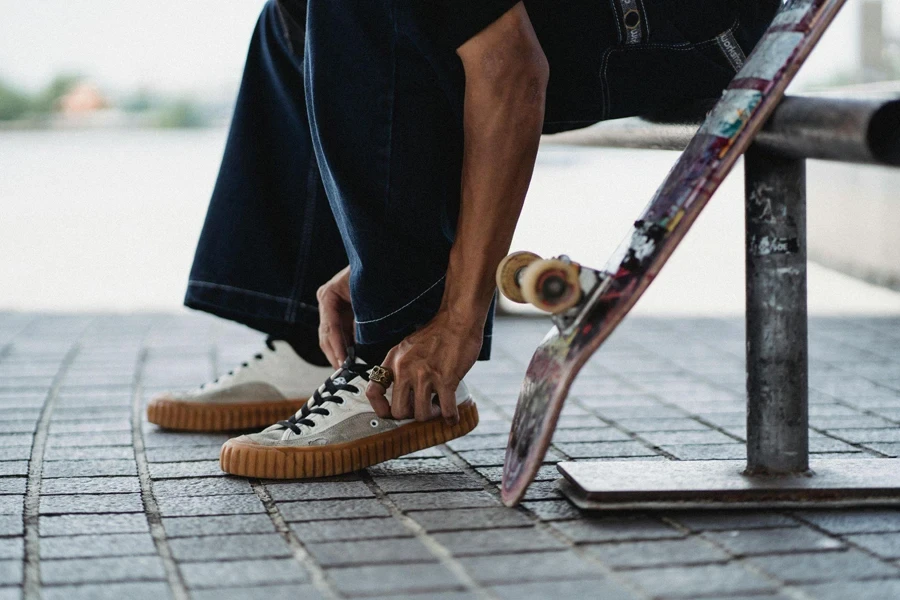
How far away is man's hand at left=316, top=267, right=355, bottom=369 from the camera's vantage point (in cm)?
204

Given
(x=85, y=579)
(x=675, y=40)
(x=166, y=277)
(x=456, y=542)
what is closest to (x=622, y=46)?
(x=675, y=40)

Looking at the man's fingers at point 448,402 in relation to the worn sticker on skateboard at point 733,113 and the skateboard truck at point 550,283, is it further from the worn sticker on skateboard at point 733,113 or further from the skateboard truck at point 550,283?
the worn sticker on skateboard at point 733,113

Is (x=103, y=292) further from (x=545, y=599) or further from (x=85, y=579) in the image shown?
(x=545, y=599)

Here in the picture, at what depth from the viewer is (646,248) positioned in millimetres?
1525

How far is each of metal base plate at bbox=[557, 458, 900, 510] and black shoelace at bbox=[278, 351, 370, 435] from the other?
433 mm

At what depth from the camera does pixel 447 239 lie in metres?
1.78

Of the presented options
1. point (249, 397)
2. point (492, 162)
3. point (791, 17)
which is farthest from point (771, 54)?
point (249, 397)

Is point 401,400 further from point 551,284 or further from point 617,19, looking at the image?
point 617,19

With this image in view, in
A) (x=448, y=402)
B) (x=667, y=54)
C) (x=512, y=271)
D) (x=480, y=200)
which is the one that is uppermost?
(x=667, y=54)

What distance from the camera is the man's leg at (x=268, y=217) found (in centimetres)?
224

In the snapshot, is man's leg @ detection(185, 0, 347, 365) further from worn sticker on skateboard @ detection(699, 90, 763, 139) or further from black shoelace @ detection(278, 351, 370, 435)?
worn sticker on skateboard @ detection(699, 90, 763, 139)

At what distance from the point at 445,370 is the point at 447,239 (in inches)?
8.5

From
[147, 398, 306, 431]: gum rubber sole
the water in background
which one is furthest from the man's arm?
the water in background

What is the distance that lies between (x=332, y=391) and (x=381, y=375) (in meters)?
0.13
